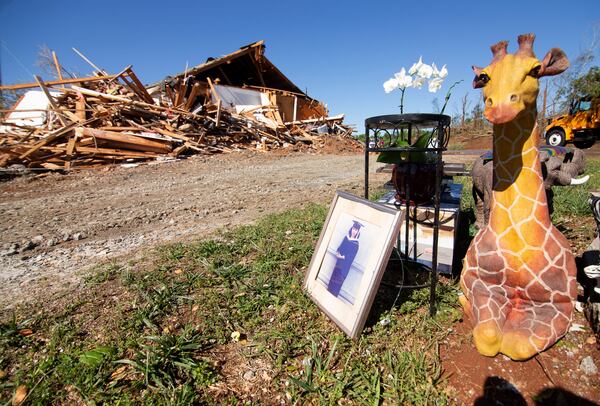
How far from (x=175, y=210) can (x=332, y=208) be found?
11.0 feet

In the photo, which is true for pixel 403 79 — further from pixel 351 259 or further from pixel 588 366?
pixel 588 366

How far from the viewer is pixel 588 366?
1586mm

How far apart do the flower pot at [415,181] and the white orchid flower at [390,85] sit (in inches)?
22.5

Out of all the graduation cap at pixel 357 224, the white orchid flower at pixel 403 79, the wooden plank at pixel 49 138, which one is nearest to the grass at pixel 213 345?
the graduation cap at pixel 357 224

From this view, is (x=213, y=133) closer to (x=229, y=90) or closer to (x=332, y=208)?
(x=229, y=90)

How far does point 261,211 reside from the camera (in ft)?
15.5

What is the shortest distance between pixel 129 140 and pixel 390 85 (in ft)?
29.4

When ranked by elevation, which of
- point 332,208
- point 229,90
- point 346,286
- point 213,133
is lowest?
point 346,286

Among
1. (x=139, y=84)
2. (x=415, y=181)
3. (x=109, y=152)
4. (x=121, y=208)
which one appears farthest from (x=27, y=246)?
(x=139, y=84)

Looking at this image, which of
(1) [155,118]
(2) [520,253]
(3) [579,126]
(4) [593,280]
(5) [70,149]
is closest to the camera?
(2) [520,253]

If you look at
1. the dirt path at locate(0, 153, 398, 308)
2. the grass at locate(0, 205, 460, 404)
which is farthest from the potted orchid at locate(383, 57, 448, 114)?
the dirt path at locate(0, 153, 398, 308)

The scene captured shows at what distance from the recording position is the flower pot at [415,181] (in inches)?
88.8

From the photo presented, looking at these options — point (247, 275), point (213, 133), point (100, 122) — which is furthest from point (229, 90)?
point (247, 275)

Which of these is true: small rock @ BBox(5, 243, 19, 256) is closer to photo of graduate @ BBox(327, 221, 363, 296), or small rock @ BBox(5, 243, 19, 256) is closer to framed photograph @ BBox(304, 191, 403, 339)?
framed photograph @ BBox(304, 191, 403, 339)
